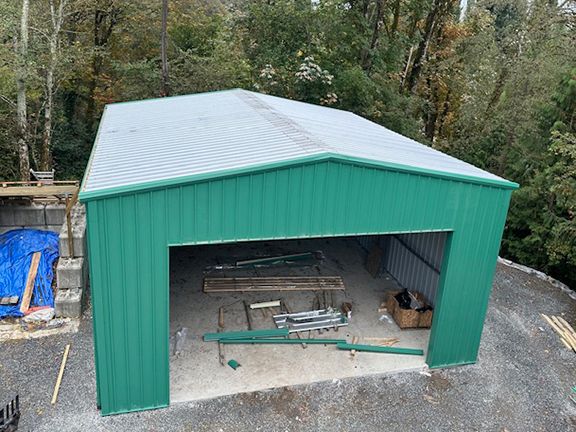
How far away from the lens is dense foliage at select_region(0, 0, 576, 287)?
15.1 meters

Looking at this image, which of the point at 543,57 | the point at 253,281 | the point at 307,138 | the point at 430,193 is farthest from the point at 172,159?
the point at 543,57

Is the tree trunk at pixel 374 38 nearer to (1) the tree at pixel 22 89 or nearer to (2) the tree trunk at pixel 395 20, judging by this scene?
(2) the tree trunk at pixel 395 20

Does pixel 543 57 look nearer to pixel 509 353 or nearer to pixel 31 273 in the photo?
pixel 509 353

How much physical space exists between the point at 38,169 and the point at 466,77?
67.3ft

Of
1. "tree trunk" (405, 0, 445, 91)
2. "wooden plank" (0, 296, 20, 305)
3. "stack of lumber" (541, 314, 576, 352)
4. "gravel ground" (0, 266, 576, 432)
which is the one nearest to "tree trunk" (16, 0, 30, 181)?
"wooden plank" (0, 296, 20, 305)

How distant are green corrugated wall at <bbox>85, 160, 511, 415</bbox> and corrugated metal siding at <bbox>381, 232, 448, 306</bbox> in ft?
7.56

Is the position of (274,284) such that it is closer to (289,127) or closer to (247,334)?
(247,334)

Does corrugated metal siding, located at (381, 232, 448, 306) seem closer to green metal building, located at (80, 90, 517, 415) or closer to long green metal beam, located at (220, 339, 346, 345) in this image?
green metal building, located at (80, 90, 517, 415)

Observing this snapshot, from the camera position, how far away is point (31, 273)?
1076 centimetres

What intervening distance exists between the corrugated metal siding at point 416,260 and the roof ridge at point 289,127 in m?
3.99

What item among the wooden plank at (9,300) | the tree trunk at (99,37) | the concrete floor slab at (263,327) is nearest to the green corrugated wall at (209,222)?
the concrete floor slab at (263,327)

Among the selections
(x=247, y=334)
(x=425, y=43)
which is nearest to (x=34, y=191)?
(x=247, y=334)

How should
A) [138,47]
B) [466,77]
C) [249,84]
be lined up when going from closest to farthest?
[249,84]
[138,47]
[466,77]

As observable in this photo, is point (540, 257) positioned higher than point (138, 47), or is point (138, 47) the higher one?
point (138, 47)
